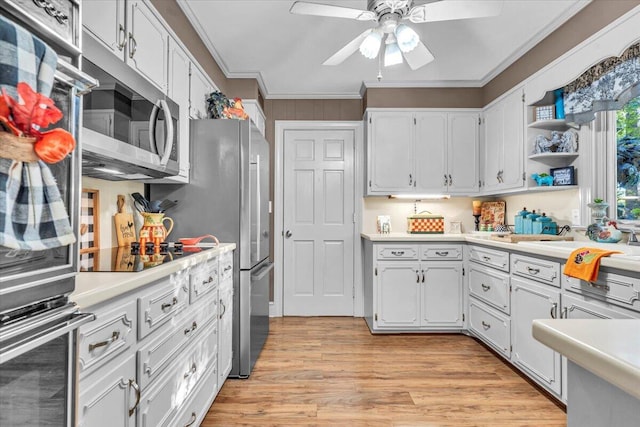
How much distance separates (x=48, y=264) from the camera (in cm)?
74

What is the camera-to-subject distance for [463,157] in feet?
13.0

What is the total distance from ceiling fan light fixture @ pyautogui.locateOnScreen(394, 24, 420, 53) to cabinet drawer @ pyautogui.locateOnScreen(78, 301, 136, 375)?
6.21ft

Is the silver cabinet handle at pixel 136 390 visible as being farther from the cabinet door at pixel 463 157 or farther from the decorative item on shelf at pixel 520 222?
the cabinet door at pixel 463 157

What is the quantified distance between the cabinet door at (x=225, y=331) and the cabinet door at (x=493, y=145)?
2.70m

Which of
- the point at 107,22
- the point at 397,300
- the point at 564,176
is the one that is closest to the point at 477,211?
the point at 564,176

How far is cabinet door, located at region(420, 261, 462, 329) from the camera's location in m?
3.53

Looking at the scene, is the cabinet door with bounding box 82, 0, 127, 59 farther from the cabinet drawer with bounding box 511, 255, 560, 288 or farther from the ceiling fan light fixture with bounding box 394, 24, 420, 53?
the cabinet drawer with bounding box 511, 255, 560, 288

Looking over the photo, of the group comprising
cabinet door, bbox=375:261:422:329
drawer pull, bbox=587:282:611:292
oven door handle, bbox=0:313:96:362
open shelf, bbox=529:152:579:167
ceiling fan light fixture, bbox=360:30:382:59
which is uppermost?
ceiling fan light fixture, bbox=360:30:382:59

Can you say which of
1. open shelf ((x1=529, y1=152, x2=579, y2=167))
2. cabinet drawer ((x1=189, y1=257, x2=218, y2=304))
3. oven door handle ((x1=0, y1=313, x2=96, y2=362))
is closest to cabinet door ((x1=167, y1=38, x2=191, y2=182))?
cabinet drawer ((x1=189, y1=257, x2=218, y2=304))

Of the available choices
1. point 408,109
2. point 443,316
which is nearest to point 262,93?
point 408,109

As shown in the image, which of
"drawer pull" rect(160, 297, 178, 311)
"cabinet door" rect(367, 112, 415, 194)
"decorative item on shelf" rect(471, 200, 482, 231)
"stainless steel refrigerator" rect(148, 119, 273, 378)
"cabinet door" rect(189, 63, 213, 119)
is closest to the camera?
"drawer pull" rect(160, 297, 178, 311)

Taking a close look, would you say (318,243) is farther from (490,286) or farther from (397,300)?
(490,286)

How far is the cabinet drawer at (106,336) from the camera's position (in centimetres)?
99

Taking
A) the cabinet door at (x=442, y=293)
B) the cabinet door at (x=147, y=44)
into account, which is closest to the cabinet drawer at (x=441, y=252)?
the cabinet door at (x=442, y=293)
